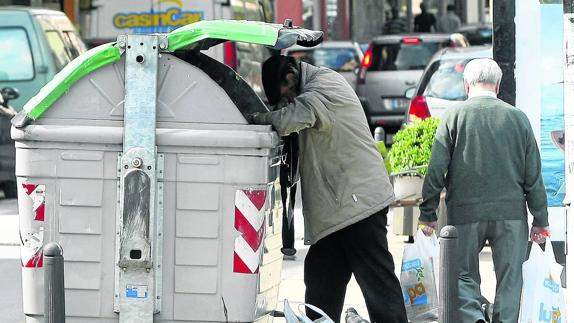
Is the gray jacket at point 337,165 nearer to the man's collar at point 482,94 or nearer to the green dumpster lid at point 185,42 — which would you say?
the green dumpster lid at point 185,42

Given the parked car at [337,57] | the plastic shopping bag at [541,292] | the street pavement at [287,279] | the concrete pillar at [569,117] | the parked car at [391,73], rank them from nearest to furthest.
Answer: the concrete pillar at [569,117] → the plastic shopping bag at [541,292] → the street pavement at [287,279] → the parked car at [391,73] → the parked car at [337,57]

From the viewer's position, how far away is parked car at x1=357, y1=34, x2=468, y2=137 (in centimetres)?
2158

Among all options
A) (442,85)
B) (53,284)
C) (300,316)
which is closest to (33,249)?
(53,284)

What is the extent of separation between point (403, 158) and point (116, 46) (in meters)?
4.65

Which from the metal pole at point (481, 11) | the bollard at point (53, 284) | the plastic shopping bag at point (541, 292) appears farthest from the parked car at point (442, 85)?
the metal pole at point (481, 11)

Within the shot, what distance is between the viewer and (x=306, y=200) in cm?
676

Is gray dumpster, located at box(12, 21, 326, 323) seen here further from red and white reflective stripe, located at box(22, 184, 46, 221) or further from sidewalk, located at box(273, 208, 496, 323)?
sidewalk, located at box(273, 208, 496, 323)

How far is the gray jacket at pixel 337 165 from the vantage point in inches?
262

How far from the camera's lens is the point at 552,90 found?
869cm

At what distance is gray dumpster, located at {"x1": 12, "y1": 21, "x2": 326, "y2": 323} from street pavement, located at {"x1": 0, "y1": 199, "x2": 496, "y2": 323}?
215 centimetres

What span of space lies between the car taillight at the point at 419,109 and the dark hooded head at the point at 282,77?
666 centimetres

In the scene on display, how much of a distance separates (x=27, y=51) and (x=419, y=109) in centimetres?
496

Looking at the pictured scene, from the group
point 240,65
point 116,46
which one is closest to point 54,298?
point 116,46

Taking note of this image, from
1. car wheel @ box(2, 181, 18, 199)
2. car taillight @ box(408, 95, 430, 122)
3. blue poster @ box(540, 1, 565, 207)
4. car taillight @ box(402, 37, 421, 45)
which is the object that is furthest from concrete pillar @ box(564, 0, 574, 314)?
car taillight @ box(402, 37, 421, 45)
